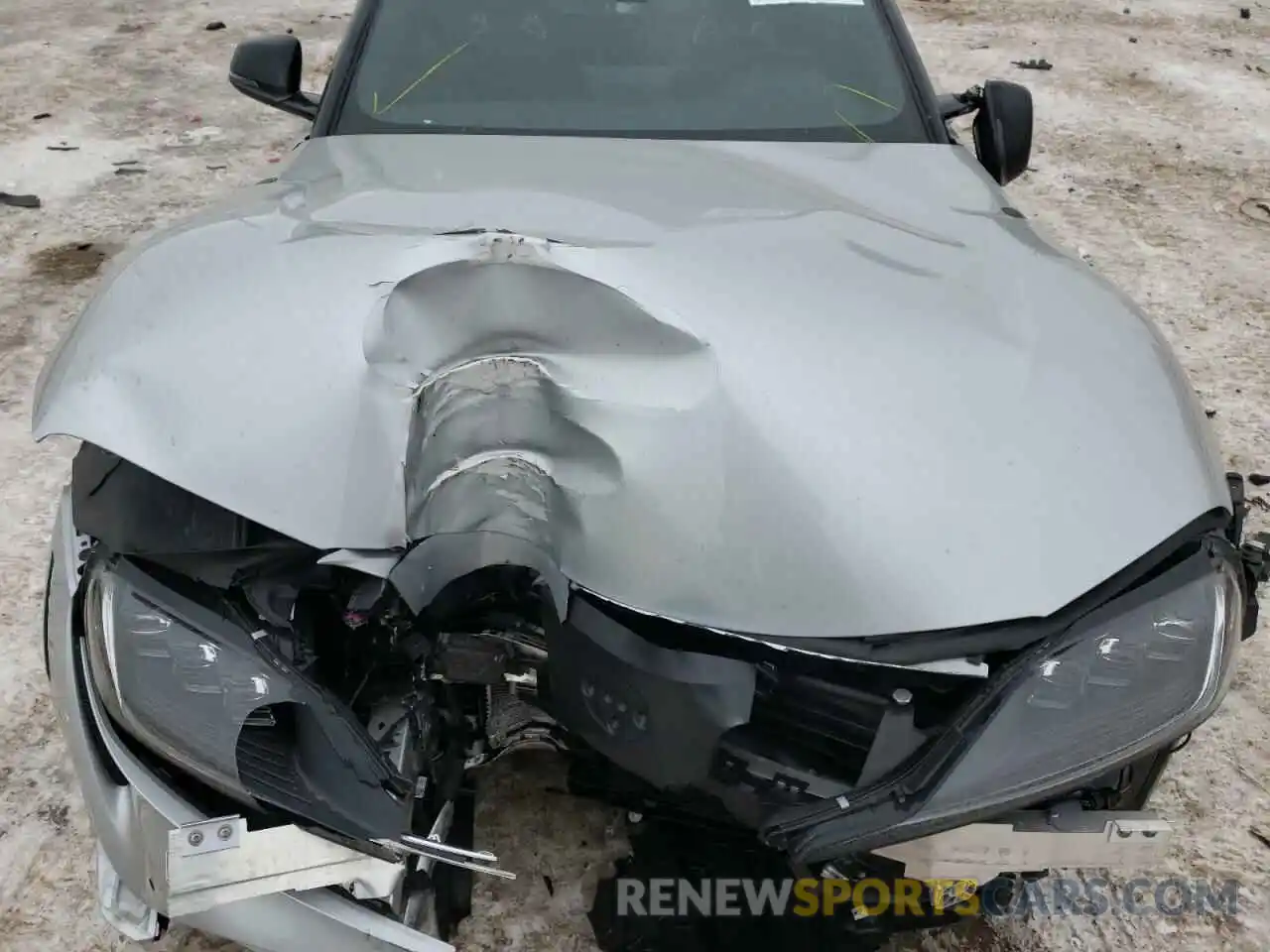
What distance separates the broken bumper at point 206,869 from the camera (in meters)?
1.21

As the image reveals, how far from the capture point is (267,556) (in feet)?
4.62

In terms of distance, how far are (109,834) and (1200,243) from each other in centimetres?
492

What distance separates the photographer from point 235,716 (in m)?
1.25

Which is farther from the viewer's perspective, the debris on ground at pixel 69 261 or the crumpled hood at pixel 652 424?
the debris on ground at pixel 69 261

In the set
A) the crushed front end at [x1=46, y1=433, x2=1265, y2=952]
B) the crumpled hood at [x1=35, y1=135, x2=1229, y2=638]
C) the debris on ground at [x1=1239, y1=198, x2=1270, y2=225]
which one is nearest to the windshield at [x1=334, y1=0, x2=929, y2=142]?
the crumpled hood at [x1=35, y1=135, x2=1229, y2=638]

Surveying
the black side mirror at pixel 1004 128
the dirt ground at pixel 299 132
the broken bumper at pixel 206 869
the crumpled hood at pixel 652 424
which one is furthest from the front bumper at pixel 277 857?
the black side mirror at pixel 1004 128

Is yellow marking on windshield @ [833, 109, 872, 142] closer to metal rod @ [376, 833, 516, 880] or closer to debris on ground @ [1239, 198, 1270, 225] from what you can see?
metal rod @ [376, 833, 516, 880]

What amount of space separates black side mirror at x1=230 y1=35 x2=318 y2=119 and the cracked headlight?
1793 millimetres

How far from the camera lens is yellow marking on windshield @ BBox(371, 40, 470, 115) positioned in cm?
231

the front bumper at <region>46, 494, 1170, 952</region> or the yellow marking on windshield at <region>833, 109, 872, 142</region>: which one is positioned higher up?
the yellow marking on windshield at <region>833, 109, 872, 142</region>

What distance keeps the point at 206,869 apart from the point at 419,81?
181 cm

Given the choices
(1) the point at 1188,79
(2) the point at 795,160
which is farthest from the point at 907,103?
(1) the point at 1188,79

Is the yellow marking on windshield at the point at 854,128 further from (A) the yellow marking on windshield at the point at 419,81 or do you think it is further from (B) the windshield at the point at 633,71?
(A) the yellow marking on windshield at the point at 419,81

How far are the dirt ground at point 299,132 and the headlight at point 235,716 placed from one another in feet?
2.25
